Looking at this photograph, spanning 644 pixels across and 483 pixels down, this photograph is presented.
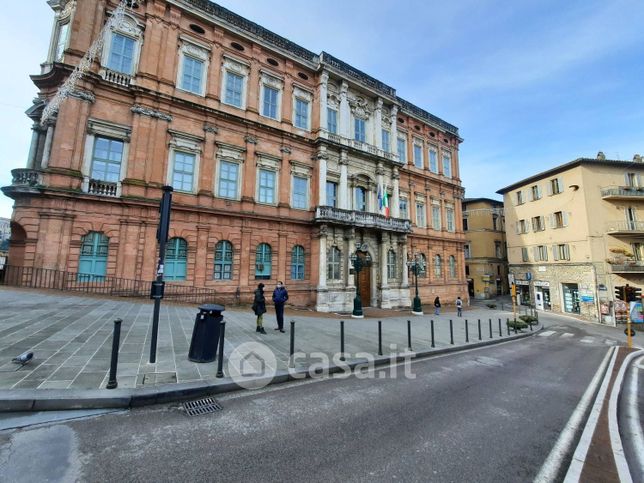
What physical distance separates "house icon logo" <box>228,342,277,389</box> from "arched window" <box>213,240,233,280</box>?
9.98m

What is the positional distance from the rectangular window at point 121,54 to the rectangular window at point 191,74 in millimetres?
2708

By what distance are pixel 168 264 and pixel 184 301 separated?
2.33 meters

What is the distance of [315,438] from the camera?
3617 millimetres

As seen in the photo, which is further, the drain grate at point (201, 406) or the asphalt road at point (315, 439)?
the drain grate at point (201, 406)

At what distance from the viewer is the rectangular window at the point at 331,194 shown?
70.5ft

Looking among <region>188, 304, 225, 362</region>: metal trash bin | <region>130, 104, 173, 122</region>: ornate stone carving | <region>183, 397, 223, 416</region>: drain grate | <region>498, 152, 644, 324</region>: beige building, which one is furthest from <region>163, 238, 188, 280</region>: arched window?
<region>498, 152, 644, 324</region>: beige building

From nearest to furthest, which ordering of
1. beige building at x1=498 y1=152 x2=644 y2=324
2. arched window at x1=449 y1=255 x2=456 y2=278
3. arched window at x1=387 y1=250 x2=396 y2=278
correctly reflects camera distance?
arched window at x1=387 y1=250 x2=396 y2=278 → beige building at x1=498 y1=152 x2=644 y2=324 → arched window at x1=449 y1=255 x2=456 y2=278

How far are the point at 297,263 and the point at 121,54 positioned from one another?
16119mm

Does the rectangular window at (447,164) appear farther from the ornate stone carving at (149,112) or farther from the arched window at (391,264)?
the ornate stone carving at (149,112)

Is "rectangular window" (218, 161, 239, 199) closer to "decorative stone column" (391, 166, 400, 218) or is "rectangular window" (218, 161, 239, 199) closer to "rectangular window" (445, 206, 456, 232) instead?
"decorative stone column" (391, 166, 400, 218)

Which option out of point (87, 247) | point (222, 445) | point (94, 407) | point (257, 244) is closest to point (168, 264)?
point (87, 247)

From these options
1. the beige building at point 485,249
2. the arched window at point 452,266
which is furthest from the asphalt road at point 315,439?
the beige building at point 485,249

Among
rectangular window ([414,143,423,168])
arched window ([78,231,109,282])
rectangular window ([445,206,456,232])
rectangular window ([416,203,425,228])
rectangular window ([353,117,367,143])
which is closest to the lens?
arched window ([78,231,109,282])

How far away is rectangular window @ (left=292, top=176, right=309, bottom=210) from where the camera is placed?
20281mm
